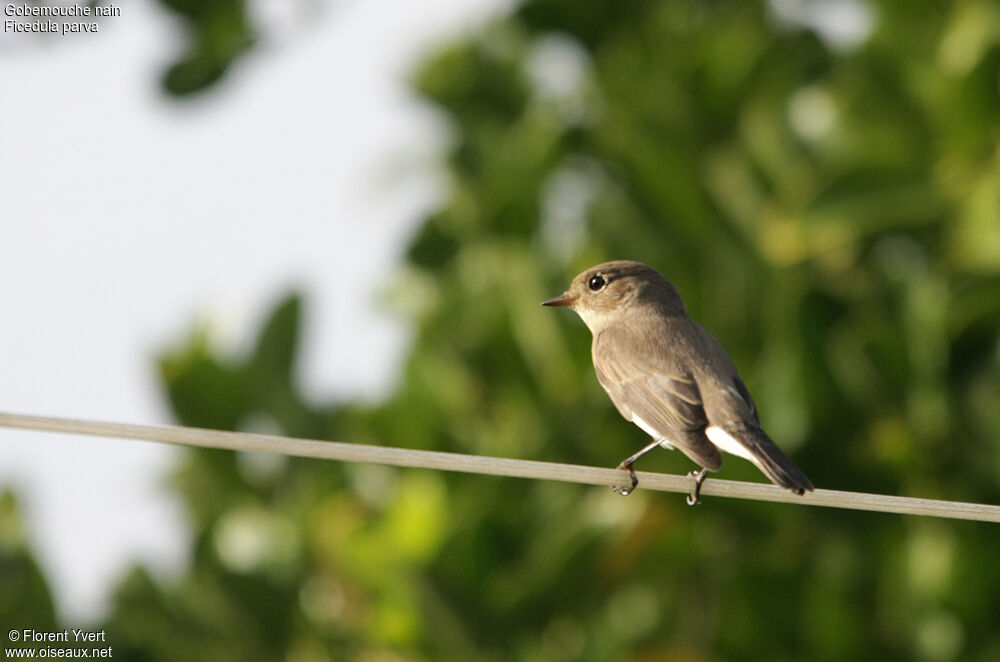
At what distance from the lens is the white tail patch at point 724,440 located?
12.6 feet

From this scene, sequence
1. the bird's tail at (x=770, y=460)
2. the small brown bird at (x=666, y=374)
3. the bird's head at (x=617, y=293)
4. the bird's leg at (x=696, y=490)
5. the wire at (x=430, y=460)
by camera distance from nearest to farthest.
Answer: the wire at (x=430, y=460) < the bird's leg at (x=696, y=490) < the bird's tail at (x=770, y=460) < the small brown bird at (x=666, y=374) < the bird's head at (x=617, y=293)

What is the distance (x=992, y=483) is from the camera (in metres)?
5.34

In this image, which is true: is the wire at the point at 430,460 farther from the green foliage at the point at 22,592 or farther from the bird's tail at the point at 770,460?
the green foliage at the point at 22,592

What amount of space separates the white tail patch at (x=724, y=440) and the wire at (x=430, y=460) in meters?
0.99

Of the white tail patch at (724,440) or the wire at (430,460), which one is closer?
the wire at (430,460)

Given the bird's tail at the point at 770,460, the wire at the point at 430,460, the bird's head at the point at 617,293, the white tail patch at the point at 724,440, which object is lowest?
the white tail patch at the point at 724,440

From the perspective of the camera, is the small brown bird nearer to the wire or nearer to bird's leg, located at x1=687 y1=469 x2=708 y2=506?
bird's leg, located at x1=687 y1=469 x2=708 y2=506

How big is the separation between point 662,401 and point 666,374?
153 millimetres

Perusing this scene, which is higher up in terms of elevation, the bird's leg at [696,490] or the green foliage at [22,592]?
the bird's leg at [696,490]

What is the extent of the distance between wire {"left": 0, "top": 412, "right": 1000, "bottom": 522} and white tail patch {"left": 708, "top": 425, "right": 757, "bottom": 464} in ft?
3.26

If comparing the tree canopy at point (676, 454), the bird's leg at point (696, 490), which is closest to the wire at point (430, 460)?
the bird's leg at point (696, 490)

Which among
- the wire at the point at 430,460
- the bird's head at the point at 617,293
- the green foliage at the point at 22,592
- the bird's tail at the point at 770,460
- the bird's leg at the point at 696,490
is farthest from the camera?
the green foliage at the point at 22,592

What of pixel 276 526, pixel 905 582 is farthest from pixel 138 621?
→ pixel 905 582

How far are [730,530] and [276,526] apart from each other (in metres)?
1.96
